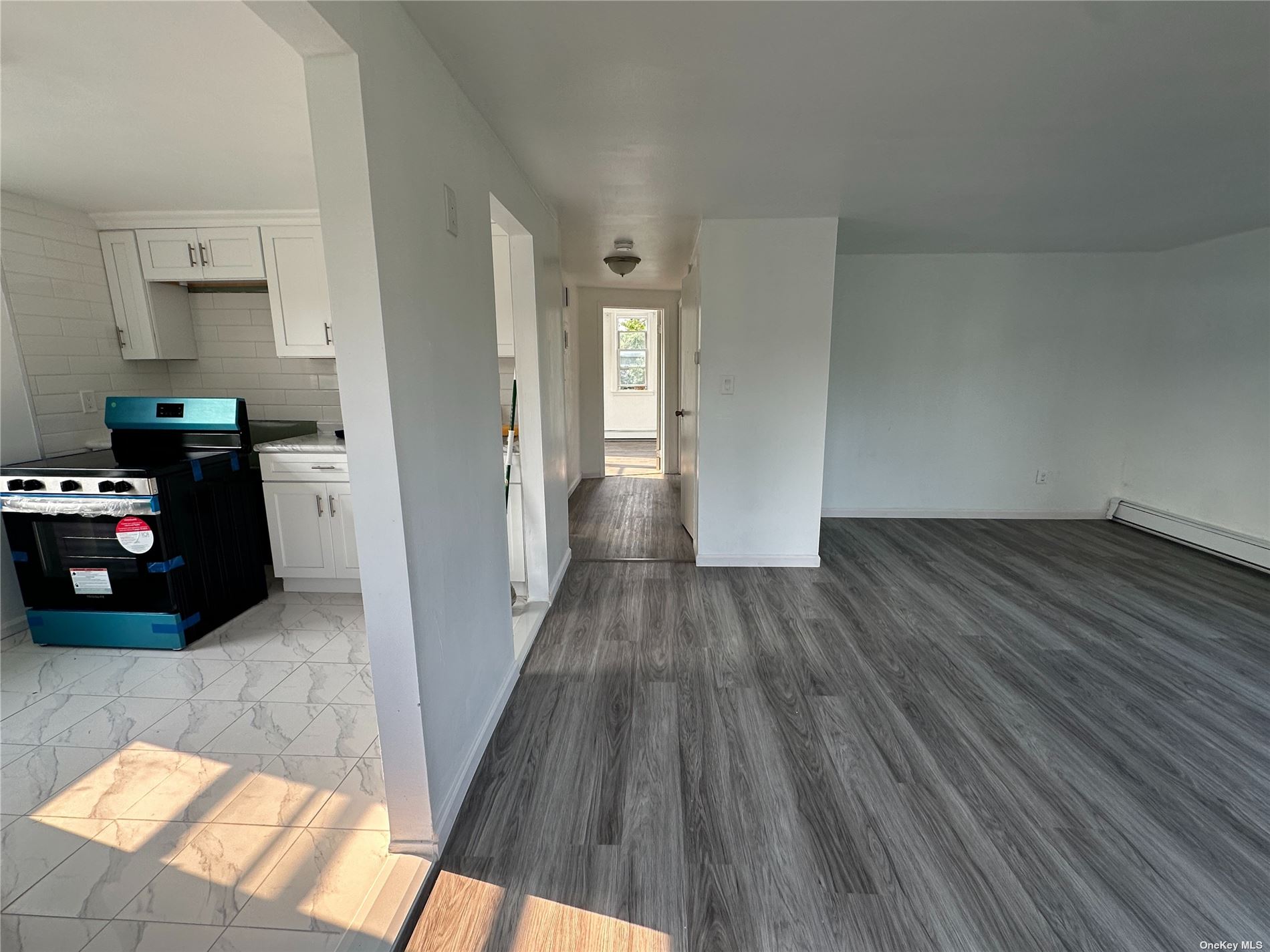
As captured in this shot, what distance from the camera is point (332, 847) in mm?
1513

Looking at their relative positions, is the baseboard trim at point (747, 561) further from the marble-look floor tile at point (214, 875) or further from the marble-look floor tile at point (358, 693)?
the marble-look floor tile at point (214, 875)

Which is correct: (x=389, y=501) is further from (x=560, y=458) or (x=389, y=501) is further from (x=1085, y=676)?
(x=1085, y=676)

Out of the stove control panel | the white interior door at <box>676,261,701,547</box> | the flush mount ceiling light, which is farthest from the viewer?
the flush mount ceiling light

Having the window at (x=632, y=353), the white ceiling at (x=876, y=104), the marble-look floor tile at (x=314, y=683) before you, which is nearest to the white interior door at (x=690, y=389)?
the white ceiling at (x=876, y=104)

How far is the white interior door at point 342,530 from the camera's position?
3068 mm

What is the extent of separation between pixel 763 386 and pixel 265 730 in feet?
10.4

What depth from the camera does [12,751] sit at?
1900mm

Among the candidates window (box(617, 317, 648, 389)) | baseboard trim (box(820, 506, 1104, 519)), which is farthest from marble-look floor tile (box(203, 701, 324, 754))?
window (box(617, 317, 648, 389))

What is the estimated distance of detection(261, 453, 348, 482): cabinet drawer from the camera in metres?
3.02

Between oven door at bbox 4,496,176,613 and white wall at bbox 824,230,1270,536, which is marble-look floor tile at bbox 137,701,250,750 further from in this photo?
white wall at bbox 824,230,1270,536

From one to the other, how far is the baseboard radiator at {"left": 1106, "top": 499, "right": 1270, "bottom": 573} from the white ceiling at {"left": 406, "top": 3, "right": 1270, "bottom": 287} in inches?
85.2

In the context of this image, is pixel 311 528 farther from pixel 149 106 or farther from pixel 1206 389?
pixel 1206 389

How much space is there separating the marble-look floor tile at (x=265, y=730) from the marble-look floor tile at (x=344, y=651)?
33cm

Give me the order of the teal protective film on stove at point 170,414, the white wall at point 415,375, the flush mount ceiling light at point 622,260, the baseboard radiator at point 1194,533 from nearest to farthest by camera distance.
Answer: the white wall at point 415,375
the teal protective film on stove at point 170,414
the baseboard radiator at point 1194,533
the flush mount ceiling light at point 622,260
